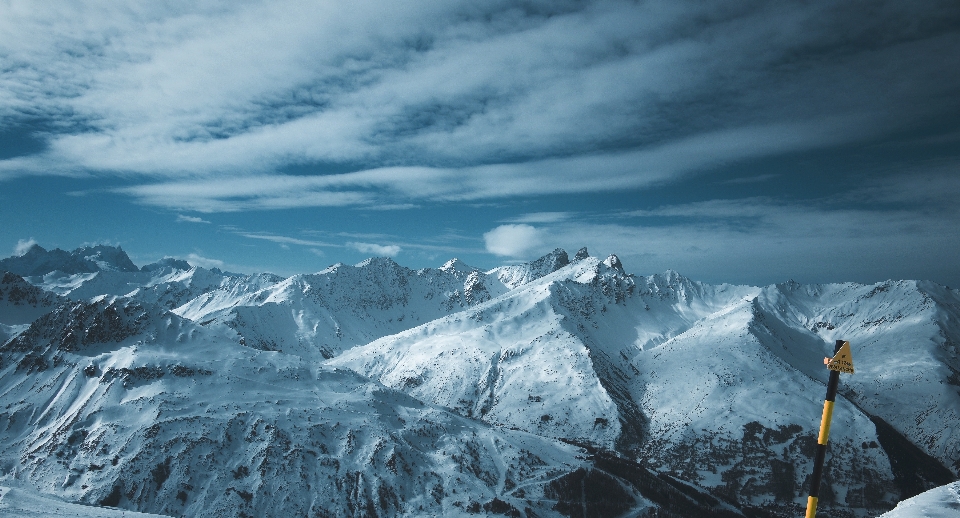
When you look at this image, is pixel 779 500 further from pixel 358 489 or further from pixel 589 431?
pixel 358 489

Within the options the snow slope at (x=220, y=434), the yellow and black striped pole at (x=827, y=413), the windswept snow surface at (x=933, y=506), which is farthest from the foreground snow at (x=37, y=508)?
the windswept snow surface at (x=933, y=506)

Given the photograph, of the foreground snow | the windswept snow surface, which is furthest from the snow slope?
the windswept snow surface

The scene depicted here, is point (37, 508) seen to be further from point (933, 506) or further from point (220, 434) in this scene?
point (933, 506)

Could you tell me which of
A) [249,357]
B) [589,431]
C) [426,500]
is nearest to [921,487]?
[589,431]

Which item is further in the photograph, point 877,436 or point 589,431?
point 589,431

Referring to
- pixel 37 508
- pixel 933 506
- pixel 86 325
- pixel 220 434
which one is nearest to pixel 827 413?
pixel 933 506

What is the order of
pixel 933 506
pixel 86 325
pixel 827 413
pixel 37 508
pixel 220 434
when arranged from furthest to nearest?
pixel 86 325 → pixel 220 434 → pixel 37 508 → pixel 933 506 → pixel 827 413

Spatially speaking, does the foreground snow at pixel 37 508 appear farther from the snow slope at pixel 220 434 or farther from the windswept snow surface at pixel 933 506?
the windswept snow surface at pixel 933 506

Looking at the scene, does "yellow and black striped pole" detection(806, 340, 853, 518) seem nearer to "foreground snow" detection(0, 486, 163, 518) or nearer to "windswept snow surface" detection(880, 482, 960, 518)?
"windswept snow surface" detection(880, 482, 960, 518)
